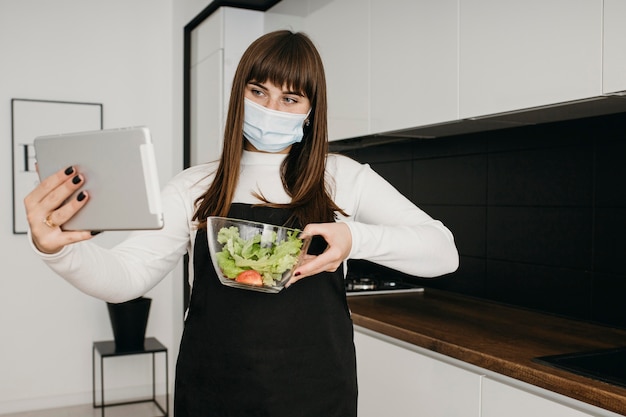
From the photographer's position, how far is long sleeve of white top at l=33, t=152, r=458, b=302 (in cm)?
124

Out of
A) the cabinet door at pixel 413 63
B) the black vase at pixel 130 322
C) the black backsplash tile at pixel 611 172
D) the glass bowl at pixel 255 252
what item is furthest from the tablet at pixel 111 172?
the black vase at pixel 130 322

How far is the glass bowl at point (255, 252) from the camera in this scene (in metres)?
1.22

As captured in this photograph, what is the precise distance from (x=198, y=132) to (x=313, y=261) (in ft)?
9.24

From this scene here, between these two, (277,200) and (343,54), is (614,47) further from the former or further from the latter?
(343,54)

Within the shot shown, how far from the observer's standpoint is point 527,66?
6.02 ft

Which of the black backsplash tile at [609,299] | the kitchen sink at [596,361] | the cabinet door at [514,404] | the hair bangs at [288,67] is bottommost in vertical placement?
the cabinet door at [514,404]

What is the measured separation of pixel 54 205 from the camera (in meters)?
1.00

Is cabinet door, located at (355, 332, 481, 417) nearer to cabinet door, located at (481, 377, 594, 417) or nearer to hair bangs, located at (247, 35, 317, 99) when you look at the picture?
cabinet door, located at (481, 377, 594, 417)

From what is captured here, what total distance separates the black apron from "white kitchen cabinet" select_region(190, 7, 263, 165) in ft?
7.01

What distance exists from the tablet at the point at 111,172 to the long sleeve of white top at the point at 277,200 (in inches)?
6.4

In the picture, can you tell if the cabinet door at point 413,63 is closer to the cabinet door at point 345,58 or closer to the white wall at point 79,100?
the cabinet door at point 345,58

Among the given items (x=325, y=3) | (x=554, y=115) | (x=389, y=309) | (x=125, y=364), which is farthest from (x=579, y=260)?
(x=125, y=364)

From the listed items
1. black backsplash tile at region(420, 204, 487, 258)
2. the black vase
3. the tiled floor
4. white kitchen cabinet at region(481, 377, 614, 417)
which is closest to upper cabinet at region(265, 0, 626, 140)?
black backsplash tile at region(420, 204, 487, 258)

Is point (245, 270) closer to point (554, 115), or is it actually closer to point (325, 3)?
point (554, 115)
